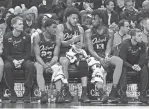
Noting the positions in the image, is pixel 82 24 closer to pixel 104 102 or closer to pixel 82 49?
pixel 82 49

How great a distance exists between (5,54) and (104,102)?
2257 mm

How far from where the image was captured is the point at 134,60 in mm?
10812

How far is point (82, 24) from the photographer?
11797 millimetres

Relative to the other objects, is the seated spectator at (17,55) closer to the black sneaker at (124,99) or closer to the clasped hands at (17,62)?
the clasped hands at (17,62)

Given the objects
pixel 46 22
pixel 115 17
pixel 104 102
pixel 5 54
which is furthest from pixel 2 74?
pixel 115 17

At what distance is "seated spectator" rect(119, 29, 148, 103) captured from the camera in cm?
1054

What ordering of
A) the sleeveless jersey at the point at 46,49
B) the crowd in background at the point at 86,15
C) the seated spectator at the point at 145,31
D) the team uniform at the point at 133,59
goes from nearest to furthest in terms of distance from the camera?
the team uniform at the point at 133,59
the sleeveless jersey at the point at 46,49
the crowd in background at the point at 86,15
the seated spectator at the point at 145,31

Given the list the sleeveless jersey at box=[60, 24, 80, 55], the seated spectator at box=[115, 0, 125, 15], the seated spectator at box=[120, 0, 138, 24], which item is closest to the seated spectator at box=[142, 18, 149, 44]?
the seated spectator at box=[120, 0, 138, 24]

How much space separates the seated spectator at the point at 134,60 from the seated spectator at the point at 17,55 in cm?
186

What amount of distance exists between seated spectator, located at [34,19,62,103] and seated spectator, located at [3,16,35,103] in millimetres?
162

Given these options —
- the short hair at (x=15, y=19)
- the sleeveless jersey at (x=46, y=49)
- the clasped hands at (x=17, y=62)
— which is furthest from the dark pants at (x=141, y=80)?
the short hair at (x=15, y=19)

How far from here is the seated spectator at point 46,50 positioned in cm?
1048

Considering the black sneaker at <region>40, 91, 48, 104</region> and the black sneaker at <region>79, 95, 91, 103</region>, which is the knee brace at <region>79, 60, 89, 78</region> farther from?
the black sneaker at <region>40, 91, 48, 104</region>

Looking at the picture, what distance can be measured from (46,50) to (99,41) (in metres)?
1.14
